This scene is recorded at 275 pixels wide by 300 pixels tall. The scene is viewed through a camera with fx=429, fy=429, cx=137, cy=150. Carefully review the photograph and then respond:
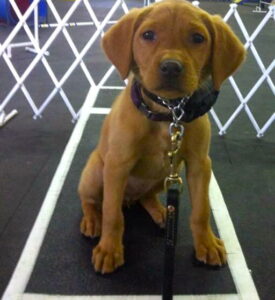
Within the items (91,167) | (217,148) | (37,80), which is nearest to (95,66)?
(37,80)

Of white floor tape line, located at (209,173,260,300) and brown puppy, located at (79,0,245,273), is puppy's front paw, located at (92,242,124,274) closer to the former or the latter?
brown puppy, located at (79,0,245,273)

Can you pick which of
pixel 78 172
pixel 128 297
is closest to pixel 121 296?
pixel 128 297

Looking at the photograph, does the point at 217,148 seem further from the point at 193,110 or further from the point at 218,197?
the point at 193,110

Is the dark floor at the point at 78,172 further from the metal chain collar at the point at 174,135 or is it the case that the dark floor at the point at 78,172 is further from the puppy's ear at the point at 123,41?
the puppy's ear at the point at 123,41

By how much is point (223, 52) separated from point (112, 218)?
22.6 inches

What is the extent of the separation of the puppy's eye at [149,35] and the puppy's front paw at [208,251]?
0.63m

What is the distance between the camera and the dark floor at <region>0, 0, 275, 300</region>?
1412 mm

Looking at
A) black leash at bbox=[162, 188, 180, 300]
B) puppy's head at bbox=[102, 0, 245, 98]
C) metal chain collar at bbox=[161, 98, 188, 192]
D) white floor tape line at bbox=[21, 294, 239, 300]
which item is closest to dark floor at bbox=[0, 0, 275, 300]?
white floor tape line at bbox=[21, 294, 239, 300]

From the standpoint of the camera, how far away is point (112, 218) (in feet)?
4.22

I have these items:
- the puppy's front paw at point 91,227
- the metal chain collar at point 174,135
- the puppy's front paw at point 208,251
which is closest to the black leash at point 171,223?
the metal chain collar at point 174,135

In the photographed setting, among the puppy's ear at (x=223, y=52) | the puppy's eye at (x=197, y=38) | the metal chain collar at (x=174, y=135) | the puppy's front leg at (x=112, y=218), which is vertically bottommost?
the puppy's front leg at (x=112, y=218)

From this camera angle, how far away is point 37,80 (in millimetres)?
3637

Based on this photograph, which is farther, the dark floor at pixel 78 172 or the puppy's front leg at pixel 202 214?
the dark floor at pixel 78 172

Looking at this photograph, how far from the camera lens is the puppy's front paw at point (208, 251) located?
1.34m
